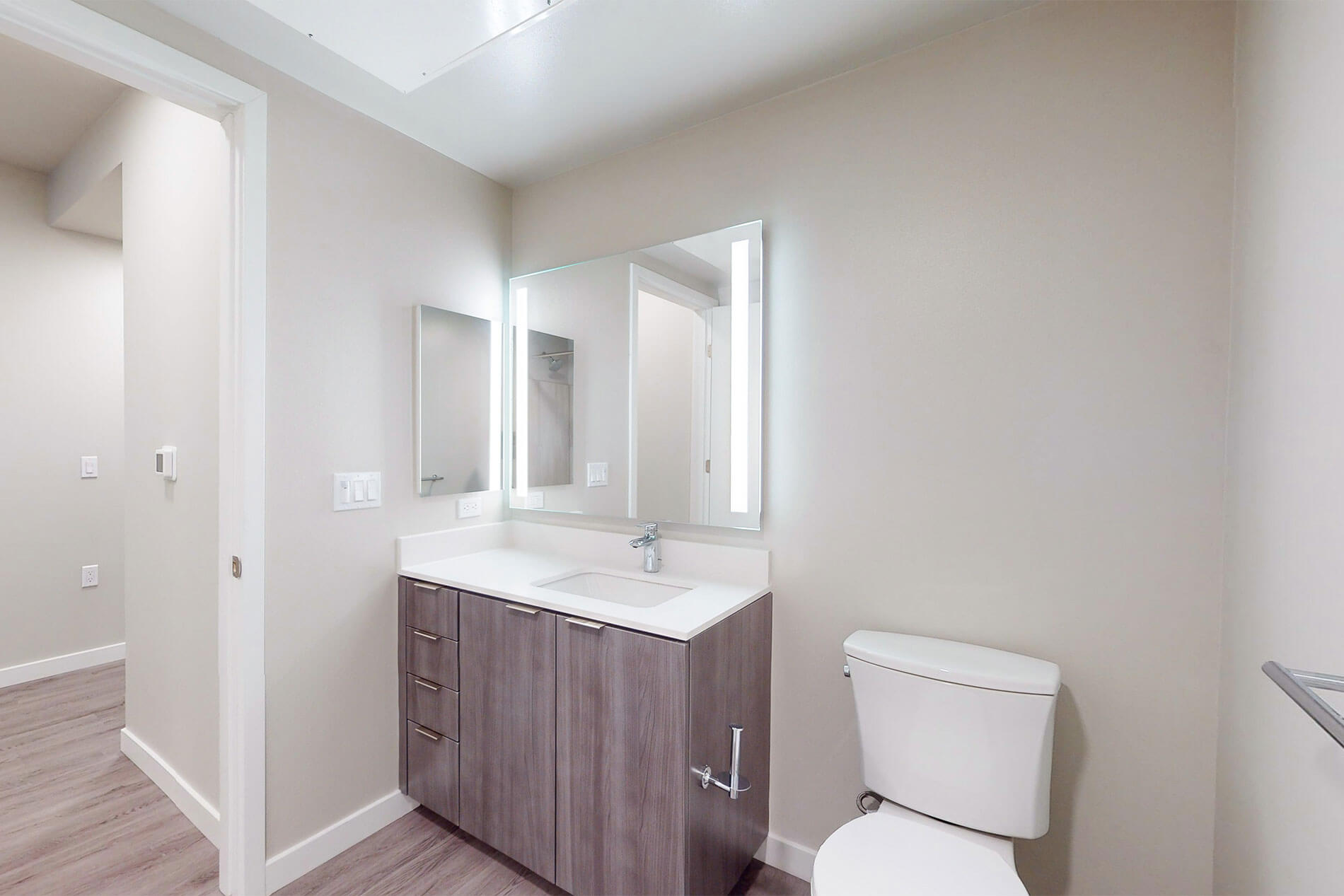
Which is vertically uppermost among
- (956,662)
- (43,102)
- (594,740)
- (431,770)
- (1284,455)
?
(43,102)

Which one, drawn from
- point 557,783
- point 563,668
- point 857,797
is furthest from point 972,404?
point 557,783

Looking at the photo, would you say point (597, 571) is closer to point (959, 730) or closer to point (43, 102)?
point (959, 730)

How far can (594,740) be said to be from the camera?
1478 mm

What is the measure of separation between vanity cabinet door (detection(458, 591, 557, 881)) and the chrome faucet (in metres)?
0.44

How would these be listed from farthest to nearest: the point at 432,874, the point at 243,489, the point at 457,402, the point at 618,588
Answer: the point at 457,402 → the point at 618,588 → the point at 432,874 → the point at 243,489

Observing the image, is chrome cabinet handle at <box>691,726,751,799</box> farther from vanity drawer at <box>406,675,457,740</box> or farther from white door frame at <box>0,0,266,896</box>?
white door frame at <box>0,0,266,896</box>

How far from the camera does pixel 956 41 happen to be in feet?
4.86

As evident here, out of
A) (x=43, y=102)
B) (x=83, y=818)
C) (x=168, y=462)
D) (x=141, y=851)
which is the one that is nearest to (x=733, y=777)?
(x=141, y=851)

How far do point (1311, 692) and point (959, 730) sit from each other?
28.3 inches

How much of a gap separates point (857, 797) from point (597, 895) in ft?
2.48

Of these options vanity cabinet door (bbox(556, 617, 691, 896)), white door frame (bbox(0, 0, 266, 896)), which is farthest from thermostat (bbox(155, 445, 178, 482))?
vanity cabinet door (bbox(556, 617, 691, 896))

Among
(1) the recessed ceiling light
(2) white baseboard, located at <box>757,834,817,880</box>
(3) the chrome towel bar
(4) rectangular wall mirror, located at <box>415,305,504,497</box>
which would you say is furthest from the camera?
(4) rectangular wall mirror, located at <box>415,305,504,497</box>

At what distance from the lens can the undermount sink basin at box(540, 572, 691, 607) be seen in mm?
1866

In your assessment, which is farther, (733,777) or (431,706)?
(431,706)
